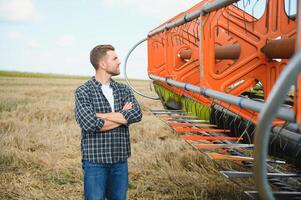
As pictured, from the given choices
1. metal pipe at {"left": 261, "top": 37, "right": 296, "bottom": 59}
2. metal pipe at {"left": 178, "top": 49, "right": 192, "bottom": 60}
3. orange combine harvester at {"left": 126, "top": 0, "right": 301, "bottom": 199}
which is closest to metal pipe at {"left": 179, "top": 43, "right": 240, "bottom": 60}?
orange combine harvester at {"left": 126, "top": 0, "right": 301, "bottom": 199}

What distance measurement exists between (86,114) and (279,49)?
1.45 meters

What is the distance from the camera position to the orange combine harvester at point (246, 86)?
1.92 meters

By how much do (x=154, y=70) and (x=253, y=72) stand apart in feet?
11.0

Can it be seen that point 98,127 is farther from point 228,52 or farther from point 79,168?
point 79,168

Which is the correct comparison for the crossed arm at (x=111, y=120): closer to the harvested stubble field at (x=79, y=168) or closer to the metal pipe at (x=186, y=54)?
the harvested stubble field at (x=79, y=168)

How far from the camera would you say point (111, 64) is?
3645mm

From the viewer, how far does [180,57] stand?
22.8ft

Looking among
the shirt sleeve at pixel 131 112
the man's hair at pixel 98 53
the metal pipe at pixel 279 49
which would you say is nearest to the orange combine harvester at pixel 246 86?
the metal pipe at pixel 279 49

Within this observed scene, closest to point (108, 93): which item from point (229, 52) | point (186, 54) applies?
point (229, 52)

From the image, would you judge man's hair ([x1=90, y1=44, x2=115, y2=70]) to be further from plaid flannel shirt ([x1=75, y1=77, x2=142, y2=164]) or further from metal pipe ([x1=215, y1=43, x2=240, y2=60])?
metal pipe ([x1=215, y1=43, x2=240, y2=60])

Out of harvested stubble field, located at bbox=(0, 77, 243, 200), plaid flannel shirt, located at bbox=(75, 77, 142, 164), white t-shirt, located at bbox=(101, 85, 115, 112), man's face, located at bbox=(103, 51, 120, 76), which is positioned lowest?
harvested stubble field, located at bbox=(0, 77, 243, 200)

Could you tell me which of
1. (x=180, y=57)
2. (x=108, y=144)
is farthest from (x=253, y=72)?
(x=180, y=57)

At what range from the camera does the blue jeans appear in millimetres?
3512

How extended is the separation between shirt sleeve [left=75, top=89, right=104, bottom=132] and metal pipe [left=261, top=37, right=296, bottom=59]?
1.36m
